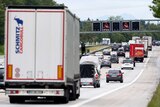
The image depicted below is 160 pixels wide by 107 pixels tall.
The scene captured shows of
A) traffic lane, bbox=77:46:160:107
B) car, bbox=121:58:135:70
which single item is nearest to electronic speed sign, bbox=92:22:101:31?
car, bbox=121:58:135:70

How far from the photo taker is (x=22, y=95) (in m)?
28.5

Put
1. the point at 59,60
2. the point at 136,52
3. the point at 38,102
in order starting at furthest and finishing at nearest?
the point at 136,52 → the point at 38,102 → the point at 59,60

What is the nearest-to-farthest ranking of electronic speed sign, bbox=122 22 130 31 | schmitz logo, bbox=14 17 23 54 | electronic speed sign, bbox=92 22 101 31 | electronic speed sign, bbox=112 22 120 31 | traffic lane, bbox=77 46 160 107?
schmitz logo, bbox=14 17 23 54
traffic lane, bbox=77 46 160 107
electronic speed sign, bbox=122 22 130 31
electronic speed sign, bbox=112 22 120 31
electronic speed sign, bbox=92 22 101 31

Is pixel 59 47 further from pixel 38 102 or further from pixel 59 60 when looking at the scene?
pixel 38 102

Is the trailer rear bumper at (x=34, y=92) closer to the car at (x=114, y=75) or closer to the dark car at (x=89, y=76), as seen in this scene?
the dark car at (x=89, y=76)

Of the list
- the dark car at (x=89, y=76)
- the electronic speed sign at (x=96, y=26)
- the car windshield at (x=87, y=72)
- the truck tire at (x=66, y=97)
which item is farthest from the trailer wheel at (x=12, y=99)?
the electronic speed sign at (x=96, y=26)

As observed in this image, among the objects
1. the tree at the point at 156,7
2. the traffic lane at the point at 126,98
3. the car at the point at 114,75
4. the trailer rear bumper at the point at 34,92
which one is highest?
the tree at the point at 156,7

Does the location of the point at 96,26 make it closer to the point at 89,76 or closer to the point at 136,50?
the point at 136,50

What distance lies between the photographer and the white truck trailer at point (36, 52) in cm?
2852

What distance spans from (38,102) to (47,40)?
314 centimetres

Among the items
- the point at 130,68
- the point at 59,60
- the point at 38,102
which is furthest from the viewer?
Answer: the point at 130,68

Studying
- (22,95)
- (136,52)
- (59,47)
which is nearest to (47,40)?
(59,47)

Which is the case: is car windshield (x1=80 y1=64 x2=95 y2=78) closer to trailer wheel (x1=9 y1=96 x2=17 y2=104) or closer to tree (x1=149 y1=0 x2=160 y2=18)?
tree (x1=149 y1=0 x2=160 y2=18)

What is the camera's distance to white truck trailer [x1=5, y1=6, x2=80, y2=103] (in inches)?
1123
